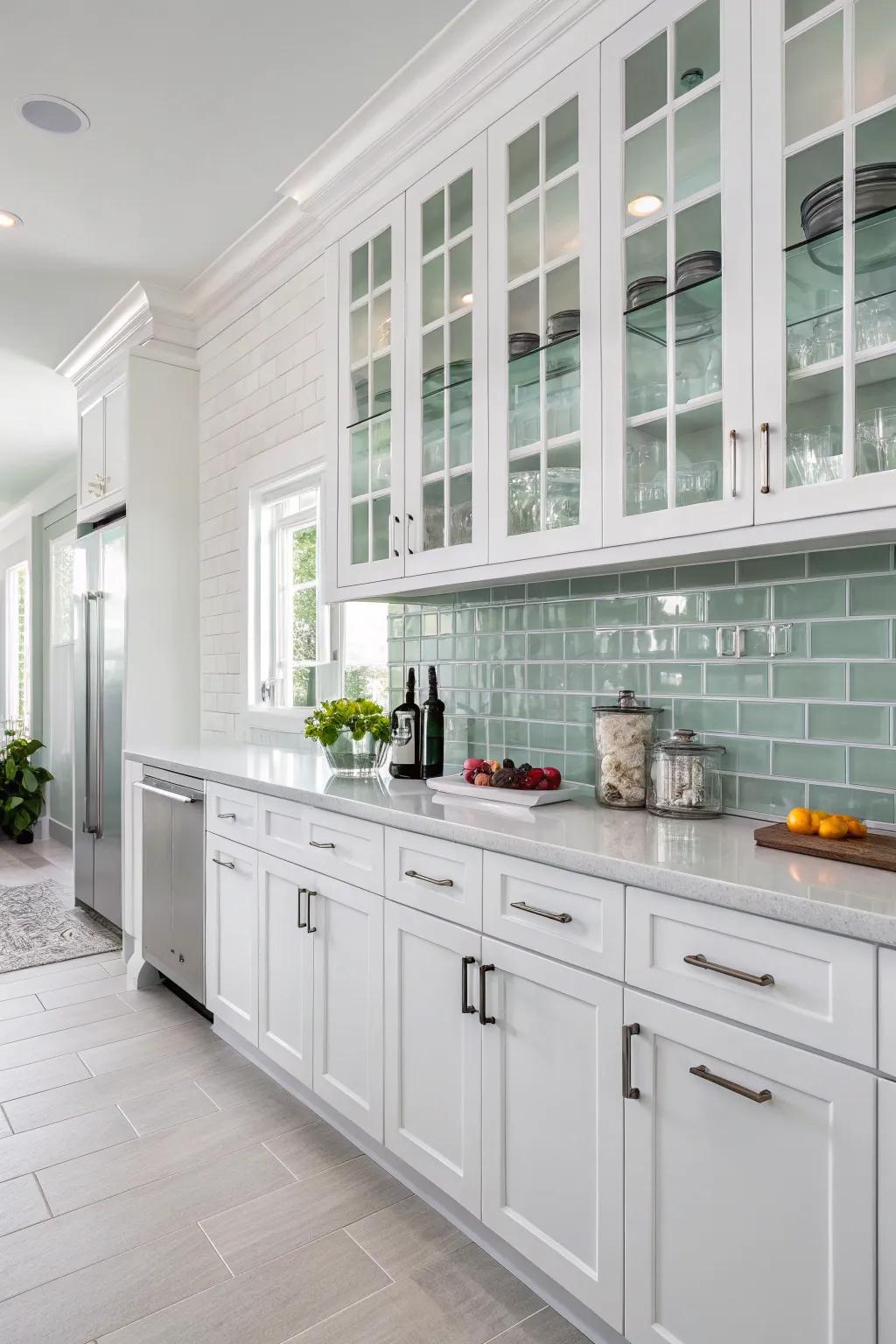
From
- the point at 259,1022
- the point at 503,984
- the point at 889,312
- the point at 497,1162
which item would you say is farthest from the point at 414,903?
the point at 889,312

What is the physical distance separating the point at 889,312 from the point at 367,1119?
2.00 metres

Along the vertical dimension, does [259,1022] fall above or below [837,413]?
below

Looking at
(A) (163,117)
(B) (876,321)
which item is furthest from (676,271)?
(A) (163,117)

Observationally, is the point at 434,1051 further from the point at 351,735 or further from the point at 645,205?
the point at 645,205

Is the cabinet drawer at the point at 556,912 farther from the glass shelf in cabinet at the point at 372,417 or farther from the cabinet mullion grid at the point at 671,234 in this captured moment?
the glass shelf in cabinet at the point at 372,417

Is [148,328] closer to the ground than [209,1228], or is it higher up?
higher up

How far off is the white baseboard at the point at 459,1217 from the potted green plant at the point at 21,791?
470cm

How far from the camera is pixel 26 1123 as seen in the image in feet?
7.93

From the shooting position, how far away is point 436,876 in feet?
6.07

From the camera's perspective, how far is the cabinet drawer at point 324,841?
6.72 feet

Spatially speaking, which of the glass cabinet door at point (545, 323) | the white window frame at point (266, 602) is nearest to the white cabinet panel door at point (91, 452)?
the white window frame at point (266, 602)

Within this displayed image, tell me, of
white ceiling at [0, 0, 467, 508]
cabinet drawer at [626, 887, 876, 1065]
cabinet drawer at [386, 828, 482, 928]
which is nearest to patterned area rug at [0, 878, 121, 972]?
cabinet drawer at [386, 828, 482, 928]

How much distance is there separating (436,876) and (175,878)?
5.40 feet

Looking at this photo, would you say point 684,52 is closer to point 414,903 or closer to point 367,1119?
point 414,903
